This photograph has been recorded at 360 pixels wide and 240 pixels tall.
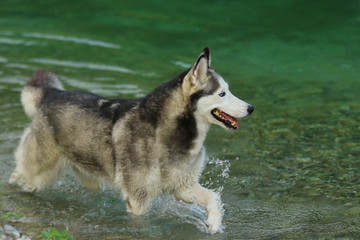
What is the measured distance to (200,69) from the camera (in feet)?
18.4

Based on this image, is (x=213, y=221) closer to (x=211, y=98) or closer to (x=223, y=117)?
(x=223, y=117)

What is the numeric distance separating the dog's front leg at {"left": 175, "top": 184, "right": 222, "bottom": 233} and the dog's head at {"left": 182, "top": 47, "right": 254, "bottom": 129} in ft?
2.32

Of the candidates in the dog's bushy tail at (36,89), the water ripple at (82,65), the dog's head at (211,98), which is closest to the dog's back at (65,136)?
the dog's bushy tail at (36,89)

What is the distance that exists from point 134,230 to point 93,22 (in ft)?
29.9

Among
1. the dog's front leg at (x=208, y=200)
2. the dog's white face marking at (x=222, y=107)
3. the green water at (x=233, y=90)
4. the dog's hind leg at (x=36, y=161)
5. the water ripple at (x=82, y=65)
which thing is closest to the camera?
the dog's white face marking at (x=222, y=107)

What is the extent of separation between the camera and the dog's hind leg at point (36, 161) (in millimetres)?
6605

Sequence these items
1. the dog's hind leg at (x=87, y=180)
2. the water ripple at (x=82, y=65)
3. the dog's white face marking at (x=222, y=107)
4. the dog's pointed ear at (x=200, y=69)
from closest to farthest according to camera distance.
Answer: the dog's pointed ear at (x=200, y=69), the dog's white face marking at (x=222, y=107), the dog's hind leg at (x=87, y=180), the water ripple at (x=82, y=65)

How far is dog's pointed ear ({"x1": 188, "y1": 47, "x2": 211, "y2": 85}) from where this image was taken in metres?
5.53

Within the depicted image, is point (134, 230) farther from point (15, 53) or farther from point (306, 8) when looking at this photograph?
point (306, 8)

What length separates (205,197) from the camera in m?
5.96

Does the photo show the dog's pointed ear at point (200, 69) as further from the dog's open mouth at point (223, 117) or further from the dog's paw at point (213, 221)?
the dog's paw at point (213, 221)

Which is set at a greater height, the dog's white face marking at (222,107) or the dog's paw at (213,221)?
the dog's white face marking at (222,107)

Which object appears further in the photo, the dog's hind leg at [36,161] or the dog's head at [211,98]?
the dog's hind leg at [36,161]

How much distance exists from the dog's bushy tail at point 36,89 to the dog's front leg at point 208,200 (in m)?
2.01
